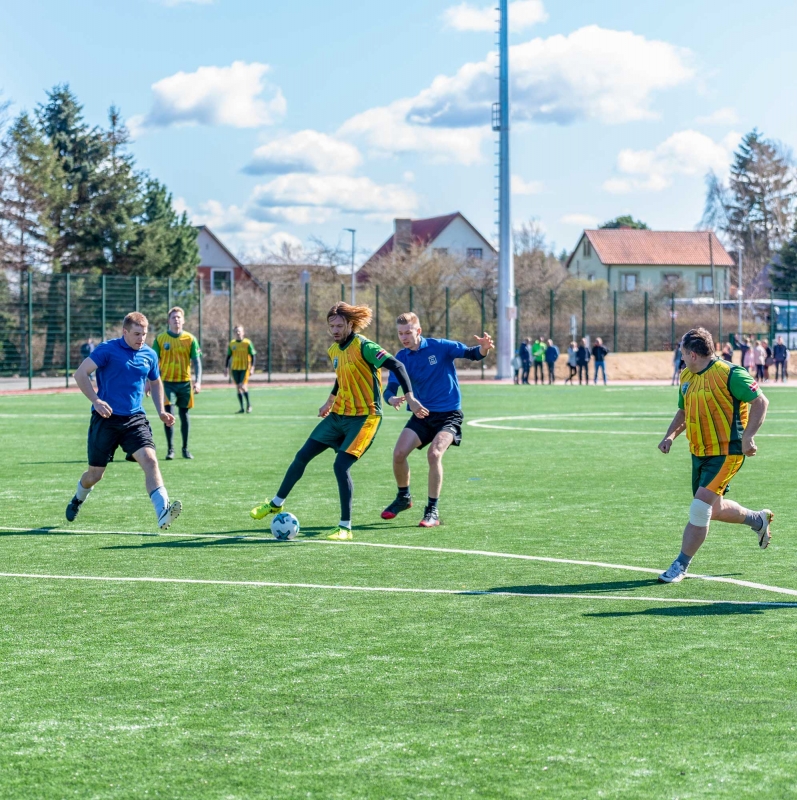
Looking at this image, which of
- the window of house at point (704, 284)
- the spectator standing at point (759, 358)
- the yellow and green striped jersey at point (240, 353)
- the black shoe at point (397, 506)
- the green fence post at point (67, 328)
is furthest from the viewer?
the window of house at point (704, 284)

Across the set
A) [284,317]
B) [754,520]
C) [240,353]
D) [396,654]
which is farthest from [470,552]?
[284,317]

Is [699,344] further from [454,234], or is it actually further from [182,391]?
[454,234]

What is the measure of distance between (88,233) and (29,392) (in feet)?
69.3

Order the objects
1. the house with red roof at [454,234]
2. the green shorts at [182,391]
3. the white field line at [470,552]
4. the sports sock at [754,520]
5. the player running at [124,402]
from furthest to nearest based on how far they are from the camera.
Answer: the house with red roof at [454,234]
the green shorts at [182,391]
the player running at [124,402]
the sports sock at [754,520]
the white field line at [470,552]

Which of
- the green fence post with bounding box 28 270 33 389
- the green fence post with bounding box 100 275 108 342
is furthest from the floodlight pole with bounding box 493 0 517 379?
the green fence post with bounding box 28 270 33 389

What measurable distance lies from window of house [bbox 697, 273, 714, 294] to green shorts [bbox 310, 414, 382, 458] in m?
104

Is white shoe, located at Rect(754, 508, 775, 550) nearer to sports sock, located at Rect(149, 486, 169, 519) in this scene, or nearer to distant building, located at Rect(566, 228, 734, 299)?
sports sock, located at Rect(149, 486, 169, 519)

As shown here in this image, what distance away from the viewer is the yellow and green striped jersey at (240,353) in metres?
27.0

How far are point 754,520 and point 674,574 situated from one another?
944 millimetres

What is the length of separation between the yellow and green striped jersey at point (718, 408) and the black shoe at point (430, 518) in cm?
334

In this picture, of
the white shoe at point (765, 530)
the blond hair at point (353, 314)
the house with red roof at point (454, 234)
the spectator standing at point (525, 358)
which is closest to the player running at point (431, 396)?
the blond hair at point (353, 314)

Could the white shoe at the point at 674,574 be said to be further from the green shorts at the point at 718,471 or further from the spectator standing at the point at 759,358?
the spectator standing at the point at 759,358

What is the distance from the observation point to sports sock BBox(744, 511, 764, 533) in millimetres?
8797

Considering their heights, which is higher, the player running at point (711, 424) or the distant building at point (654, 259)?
the distant building at point (654, 259)
